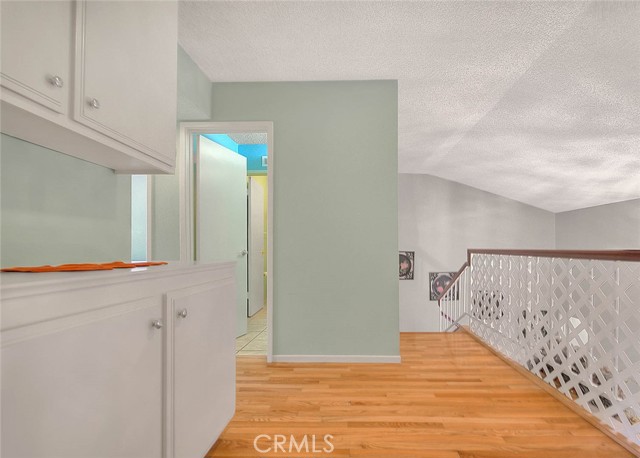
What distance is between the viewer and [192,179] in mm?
3352

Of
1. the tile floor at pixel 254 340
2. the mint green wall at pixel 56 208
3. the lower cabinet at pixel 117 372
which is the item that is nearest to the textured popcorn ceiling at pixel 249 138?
the tile floor at pixel 254 340

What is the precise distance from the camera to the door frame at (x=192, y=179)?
3.22 m

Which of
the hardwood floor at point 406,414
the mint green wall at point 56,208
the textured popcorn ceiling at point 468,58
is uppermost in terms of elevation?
the textured popcorn ceiling at point 468,58

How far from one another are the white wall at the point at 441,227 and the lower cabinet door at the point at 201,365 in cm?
719

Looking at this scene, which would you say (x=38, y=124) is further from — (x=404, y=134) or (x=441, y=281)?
(x=441, y=281)

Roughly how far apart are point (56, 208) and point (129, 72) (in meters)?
0.59

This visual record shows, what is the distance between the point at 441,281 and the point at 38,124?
843 cm

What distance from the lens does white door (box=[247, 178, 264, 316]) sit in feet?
16.3

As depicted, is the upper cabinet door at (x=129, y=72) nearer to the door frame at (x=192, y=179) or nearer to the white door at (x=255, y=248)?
the door frame at (x=192, y=179)

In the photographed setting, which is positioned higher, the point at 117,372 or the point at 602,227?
the point at 602,227

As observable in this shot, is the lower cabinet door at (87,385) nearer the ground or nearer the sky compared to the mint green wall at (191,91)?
nearer the ground

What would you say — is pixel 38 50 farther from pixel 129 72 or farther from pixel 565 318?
pixel 565 318

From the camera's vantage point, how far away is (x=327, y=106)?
323cm

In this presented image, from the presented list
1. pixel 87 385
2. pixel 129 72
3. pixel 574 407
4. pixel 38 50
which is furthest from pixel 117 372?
pixel 574 407
